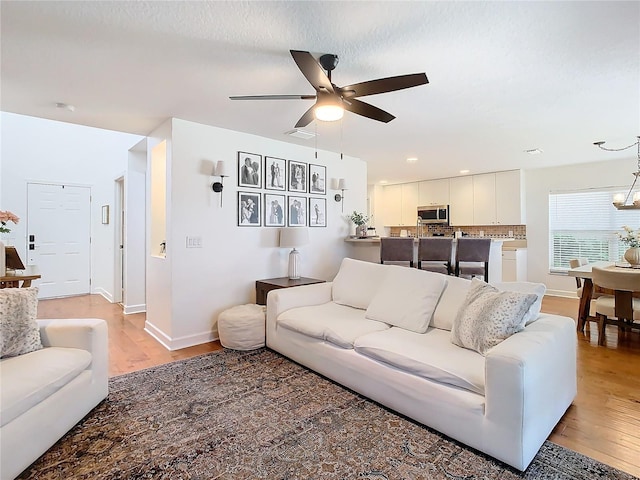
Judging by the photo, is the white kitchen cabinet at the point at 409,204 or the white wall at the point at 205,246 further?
the white kitchen cabinet at the point at 409,204

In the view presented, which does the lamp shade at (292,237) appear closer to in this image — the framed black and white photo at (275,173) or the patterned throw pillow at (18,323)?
the framed black and white photo at (275,173)

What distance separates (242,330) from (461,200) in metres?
5.39

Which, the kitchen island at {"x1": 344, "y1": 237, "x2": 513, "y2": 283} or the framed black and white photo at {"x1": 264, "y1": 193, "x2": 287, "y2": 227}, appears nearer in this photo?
the framed black and white photo at {"x1": 264, "y1": 193, "x2": 287, "y2": 227}

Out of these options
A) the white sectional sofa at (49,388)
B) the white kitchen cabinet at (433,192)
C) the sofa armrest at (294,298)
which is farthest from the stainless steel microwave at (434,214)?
the white sectional sofa at (49,388)

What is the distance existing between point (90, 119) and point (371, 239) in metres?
3.64

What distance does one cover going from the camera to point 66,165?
6.19 metres

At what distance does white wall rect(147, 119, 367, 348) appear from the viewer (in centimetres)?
353

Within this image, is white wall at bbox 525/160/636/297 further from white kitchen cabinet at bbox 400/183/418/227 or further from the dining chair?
the dining chair

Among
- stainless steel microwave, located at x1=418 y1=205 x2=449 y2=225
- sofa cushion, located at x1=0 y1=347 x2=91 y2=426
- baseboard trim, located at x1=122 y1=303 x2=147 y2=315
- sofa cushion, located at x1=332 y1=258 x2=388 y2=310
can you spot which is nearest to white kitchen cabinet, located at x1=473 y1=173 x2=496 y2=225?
stainless steel microwave, located at x1=418 y1=205 x2=449 y2=225

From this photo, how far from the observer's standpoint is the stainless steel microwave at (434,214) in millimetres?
7141

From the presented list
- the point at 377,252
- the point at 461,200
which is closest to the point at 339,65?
the point at 377,252

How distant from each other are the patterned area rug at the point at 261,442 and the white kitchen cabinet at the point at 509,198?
529 centimetres

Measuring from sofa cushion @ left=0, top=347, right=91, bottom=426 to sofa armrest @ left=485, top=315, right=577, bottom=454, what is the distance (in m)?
2.29

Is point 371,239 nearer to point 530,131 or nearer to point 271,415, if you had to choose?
point 530,131
